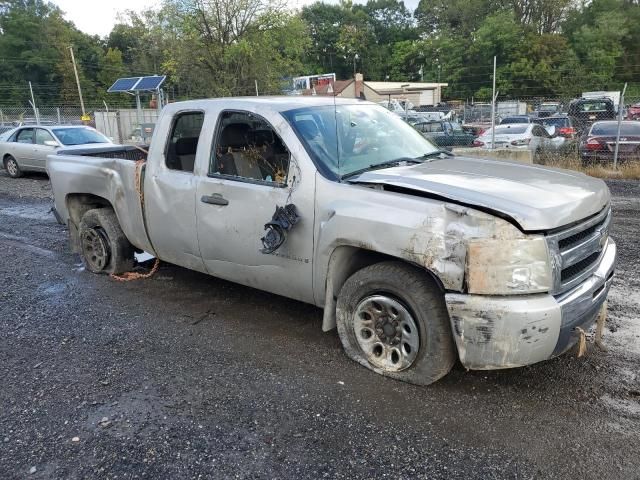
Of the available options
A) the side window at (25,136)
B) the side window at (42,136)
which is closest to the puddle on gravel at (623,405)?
the side window at (42,136)

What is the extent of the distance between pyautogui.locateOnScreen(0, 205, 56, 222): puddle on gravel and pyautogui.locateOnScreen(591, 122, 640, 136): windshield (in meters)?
12.3

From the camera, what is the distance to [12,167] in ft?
48.1

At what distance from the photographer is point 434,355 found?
125 inches

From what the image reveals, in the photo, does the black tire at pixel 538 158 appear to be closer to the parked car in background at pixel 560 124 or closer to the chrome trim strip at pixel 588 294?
the parked car in background at pixel 560 124

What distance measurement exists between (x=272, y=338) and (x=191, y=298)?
51.1 inches

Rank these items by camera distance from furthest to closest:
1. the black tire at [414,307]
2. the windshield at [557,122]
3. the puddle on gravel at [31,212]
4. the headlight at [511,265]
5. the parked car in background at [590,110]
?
the parked car in background at [590,110]
the windshield at [557,122]
the puddle on gravel at [31,212]
the black tire at [414,307]
the headlight at [511,265]

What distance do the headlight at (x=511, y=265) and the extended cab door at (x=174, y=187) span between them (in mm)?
2488

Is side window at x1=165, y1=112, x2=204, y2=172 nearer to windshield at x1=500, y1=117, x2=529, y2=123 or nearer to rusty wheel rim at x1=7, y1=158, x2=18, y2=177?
rusty wheel rim at x1=7, y1=158, x2=18, y2=177

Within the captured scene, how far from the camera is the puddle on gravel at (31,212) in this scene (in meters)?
9.34

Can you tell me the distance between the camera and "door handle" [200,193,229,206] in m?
4.16

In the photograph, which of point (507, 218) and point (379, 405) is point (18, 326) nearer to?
point (379, 405)

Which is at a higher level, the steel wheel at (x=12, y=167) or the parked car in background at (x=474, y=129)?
the parked car in background at (x=474, y=129)

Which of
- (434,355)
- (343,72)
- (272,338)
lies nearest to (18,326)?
(272,338)

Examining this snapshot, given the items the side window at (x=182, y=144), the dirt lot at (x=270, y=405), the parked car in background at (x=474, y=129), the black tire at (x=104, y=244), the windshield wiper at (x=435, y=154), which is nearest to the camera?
the dirt lot at (x=270, y=405)
